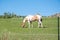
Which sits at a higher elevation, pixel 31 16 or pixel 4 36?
pixel 31 16

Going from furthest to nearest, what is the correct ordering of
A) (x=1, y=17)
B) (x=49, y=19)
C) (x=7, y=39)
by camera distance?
(x=1, y=17), (x=49, y=19), (x=7, y=39)

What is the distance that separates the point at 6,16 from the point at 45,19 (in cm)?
461

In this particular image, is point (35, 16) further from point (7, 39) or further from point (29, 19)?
point (7, 39)

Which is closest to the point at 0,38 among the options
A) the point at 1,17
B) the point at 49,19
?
the point at 49,19

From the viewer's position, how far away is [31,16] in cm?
1622

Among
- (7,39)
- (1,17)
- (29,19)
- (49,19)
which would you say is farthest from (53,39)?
(1,17)

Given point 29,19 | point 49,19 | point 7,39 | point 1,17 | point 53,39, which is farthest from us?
point 1,17

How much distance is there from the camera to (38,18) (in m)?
16.2

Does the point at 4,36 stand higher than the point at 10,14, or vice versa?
the point at 10,14

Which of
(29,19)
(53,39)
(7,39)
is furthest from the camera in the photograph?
(29,19)

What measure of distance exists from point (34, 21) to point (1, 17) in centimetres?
493

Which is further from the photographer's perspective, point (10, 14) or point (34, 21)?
point (10, 14)

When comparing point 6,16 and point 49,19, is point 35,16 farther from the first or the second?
point 6,16

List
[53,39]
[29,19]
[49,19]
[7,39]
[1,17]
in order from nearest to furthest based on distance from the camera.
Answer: [7,39] < [53,39] < [29,19] < [49,19] < [1,17]
